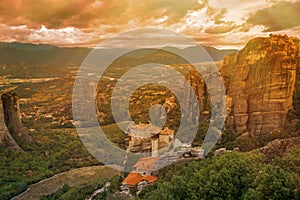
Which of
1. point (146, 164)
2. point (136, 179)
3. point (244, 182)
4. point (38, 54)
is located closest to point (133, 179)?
point (136, 179)

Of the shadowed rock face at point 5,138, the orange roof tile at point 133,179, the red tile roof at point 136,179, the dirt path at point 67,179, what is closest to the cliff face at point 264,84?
the red tile roof at point 136,179

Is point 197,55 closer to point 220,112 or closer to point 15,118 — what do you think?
point 220,112

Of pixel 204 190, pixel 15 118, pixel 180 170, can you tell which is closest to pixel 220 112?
pixel 180 170

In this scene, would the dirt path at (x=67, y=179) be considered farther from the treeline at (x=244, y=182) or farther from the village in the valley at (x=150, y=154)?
the treeline at (x=244, y=182)

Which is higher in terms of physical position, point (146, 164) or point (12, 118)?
point (12, 118)

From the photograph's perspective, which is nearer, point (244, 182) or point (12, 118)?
point (244, 182)

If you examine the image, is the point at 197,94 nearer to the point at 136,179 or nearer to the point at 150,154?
the point at 150,154
